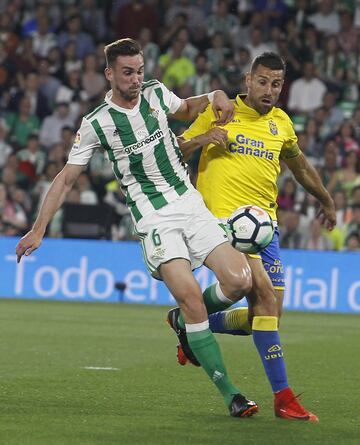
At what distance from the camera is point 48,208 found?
680cm

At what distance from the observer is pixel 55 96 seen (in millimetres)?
20062

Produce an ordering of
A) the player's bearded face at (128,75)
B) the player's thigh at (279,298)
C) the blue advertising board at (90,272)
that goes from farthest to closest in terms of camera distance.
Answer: the blue advertising board at (90,272)
the player's thigh at (279,298)
the player's bearded face at (128,75)

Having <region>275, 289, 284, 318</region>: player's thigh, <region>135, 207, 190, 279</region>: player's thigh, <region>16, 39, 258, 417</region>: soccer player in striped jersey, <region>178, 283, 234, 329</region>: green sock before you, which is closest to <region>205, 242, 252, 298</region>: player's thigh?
<region>16, 39, 258, 417</region>: soccer player in striped jersey

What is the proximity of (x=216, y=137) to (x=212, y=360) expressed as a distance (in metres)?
1.41

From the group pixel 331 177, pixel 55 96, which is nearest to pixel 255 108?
pixel 331 177

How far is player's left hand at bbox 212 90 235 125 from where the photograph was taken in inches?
283

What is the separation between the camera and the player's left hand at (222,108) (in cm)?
718

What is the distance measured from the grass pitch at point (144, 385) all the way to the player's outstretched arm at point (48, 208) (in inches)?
36.8

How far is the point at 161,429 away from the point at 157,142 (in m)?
1.77

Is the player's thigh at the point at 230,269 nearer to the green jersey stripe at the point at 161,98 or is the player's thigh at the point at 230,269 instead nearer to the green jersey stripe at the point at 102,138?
the green jersey stripe at the point at 102,138

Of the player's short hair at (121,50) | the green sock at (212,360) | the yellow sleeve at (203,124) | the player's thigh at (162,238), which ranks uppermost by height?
the player's short hair at (121,50)

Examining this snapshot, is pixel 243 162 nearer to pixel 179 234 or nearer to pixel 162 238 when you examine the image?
pixel 179 234

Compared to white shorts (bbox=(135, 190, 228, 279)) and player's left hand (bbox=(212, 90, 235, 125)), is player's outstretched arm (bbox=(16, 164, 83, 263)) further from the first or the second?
player's left hand (bbox=(212, 90, 235, 125))

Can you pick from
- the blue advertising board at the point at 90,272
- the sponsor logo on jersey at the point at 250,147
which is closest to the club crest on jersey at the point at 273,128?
the sponsor logo on jersey at the point at 250,147
